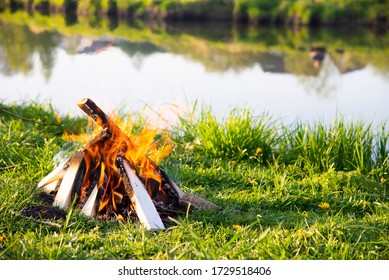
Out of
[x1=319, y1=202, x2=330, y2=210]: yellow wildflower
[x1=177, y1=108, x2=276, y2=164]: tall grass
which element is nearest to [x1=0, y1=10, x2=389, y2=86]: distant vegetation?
[x1=177, y1=108, x2=276, y2=164]: tall grass

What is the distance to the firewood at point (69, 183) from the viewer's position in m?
3.81

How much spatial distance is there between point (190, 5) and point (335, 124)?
13.4m

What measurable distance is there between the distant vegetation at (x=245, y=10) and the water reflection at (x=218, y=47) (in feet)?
1.30

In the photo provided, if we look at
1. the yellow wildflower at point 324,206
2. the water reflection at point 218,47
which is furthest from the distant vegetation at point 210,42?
the yellow wildflower at point 324,206

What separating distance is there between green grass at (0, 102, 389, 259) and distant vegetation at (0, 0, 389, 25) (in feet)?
40.5

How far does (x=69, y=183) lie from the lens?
3830mm

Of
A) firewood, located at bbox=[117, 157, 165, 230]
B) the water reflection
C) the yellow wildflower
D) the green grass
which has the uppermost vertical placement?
firewood, located at bbox=[117, 157, 165, 230]

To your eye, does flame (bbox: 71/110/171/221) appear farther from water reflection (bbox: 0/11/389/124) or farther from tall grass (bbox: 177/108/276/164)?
water reflection (bbox: 0/11/389/124)

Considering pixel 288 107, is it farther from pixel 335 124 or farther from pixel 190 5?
pixel 190 5

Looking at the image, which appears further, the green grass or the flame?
the flame

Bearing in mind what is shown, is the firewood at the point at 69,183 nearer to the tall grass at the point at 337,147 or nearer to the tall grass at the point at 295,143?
the tall grass at the point at 295,143

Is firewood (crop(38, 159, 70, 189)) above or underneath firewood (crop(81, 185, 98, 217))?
above

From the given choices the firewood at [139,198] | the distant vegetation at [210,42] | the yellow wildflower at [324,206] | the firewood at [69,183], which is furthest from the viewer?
the distant vegetation at [210,42]

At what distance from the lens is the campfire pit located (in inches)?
146
